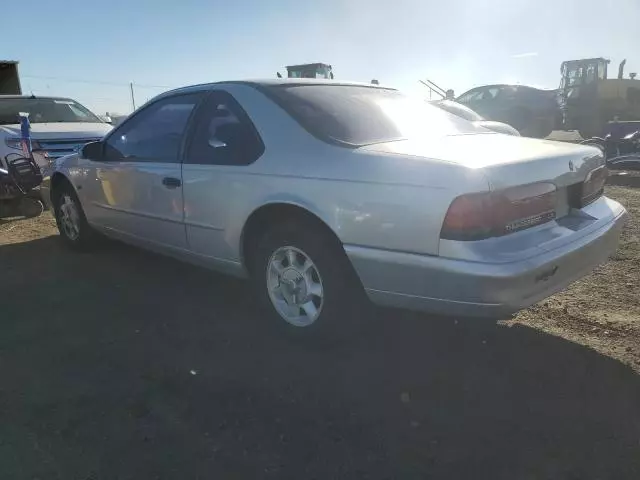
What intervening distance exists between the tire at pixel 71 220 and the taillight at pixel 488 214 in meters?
3.80

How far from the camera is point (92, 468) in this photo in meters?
2.21

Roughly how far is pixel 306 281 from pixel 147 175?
5.38ft

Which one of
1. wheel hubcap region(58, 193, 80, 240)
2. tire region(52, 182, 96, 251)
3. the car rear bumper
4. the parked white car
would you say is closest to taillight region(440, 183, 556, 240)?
the car rear bumper

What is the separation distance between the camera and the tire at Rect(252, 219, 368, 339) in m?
2.97

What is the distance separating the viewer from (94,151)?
4.76 m

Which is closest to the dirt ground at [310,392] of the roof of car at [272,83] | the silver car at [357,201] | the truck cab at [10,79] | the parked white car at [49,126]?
the silver car at [357,201]

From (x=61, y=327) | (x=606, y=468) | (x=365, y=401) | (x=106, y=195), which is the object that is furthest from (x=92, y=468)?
(x=106, y=195)

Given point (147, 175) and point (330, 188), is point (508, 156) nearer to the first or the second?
point (330, 188)

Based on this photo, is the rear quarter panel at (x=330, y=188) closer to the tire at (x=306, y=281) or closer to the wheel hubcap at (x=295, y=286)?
the tire at (x=306, y=281)

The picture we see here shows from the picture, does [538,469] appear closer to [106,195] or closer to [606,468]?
[606,468]

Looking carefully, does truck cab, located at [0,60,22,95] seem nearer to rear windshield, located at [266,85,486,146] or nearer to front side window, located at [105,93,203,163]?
front side window, located at [105,93,203,163]

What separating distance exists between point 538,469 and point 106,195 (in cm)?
380

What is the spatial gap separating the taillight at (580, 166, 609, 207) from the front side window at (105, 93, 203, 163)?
2.48 metres

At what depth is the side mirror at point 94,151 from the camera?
4719 millimetres
